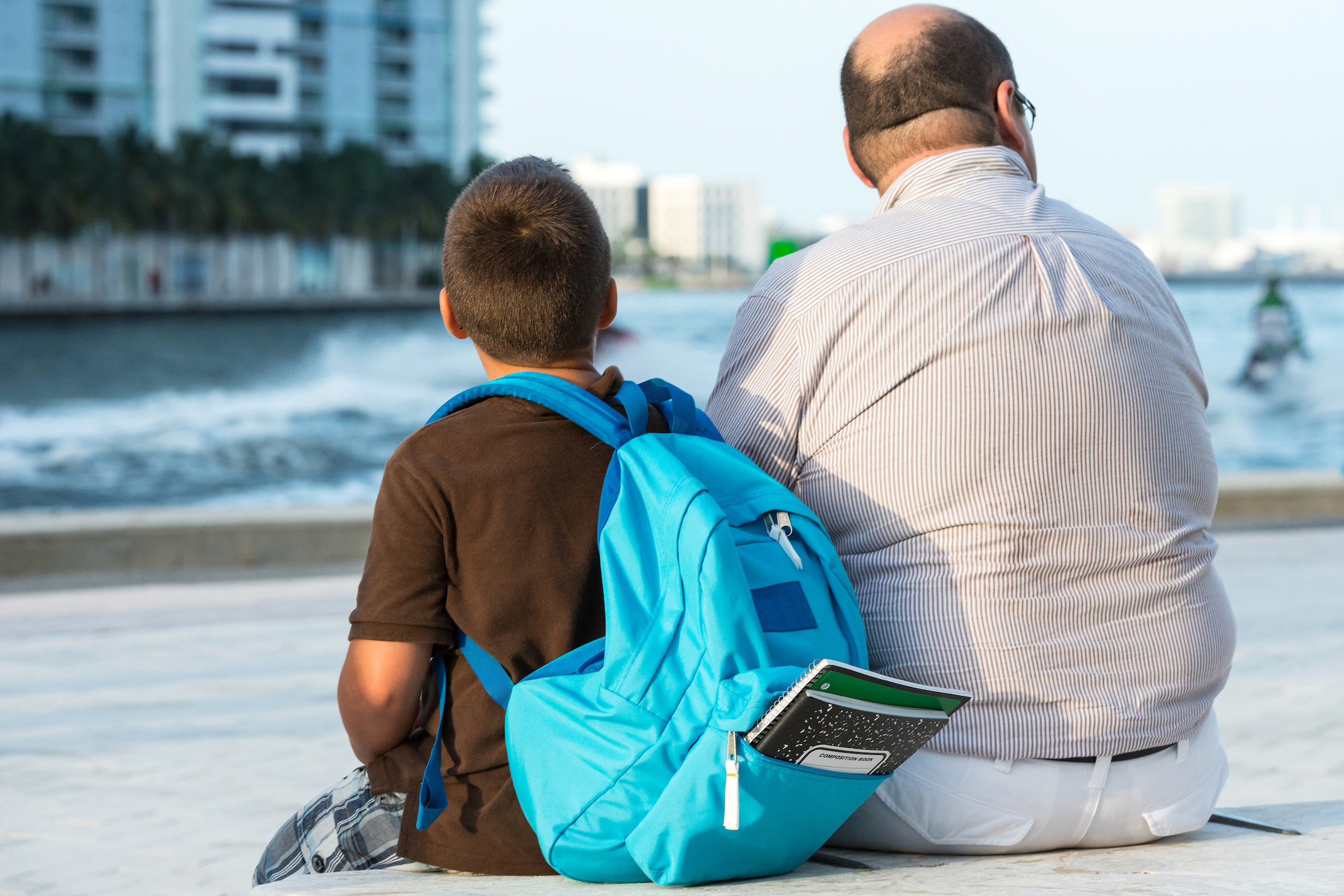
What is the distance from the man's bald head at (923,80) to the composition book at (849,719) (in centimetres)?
89

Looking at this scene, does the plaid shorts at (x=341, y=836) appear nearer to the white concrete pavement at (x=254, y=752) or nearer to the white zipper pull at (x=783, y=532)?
the white concrete pavement at (x=254, y=752)

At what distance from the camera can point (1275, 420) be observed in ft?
99.8

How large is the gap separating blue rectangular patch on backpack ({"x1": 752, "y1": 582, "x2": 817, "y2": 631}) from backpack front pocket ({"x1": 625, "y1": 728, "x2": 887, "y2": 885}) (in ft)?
0.52

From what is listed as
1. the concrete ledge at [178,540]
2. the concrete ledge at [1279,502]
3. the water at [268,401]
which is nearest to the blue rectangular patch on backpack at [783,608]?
the concrete ledge at [178,540]

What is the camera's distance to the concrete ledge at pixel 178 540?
7.10 metres

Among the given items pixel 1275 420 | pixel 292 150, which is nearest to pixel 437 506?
pixel 1275 420

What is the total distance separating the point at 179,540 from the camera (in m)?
7.39

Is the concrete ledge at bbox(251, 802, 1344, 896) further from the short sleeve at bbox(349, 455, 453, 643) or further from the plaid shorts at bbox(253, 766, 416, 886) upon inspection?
the short sleeve at bbox(349, 455, 453, 643)

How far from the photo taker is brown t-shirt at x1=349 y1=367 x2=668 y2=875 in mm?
1612

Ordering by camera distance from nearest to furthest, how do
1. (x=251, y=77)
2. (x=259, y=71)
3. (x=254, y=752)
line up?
(x=254, y=752) < (x=259, y=71) < (x=251, y=77)

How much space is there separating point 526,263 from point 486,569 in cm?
39

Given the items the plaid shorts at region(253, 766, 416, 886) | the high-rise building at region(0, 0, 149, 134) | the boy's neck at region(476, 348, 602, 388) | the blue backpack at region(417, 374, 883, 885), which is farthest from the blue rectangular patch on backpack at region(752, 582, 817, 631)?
the high-rise building at region(0, 0, 149, 134)

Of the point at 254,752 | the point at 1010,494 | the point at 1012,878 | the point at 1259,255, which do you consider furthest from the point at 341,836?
the point at 1259,255

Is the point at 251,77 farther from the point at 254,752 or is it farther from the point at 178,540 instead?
the point at 254,752
